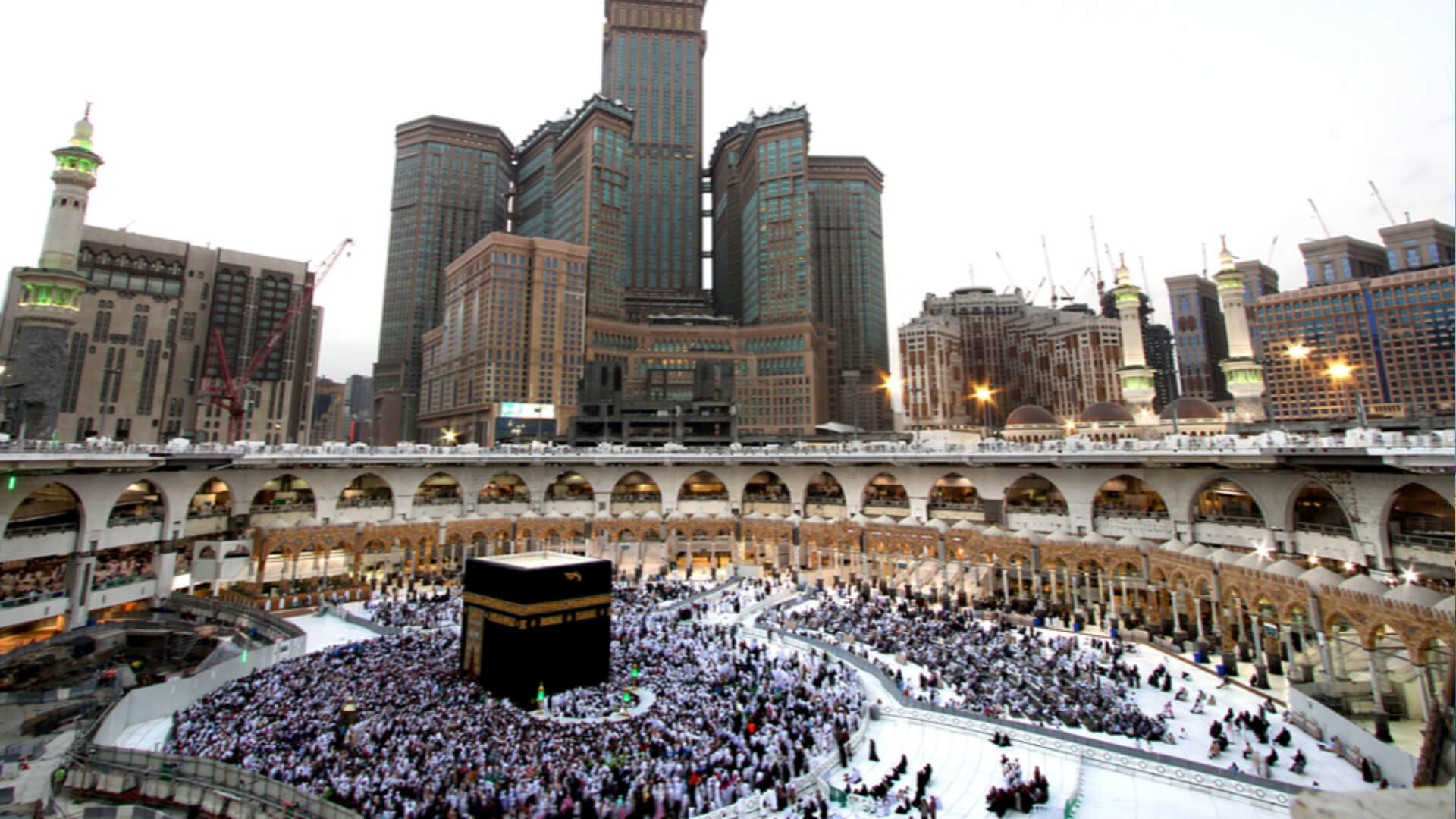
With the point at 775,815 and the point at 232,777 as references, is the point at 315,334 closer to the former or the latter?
the point at 232,777

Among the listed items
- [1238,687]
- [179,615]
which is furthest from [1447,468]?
[179,615]

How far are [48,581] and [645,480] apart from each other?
117ft

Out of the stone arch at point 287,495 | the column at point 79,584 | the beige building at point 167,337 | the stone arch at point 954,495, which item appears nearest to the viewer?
the column at point 79,584

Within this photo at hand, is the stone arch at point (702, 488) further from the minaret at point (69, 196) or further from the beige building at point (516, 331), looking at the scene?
the beige building at point (516, 331)

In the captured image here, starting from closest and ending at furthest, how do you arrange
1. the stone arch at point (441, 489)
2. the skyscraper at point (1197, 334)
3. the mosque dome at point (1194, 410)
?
the stone arch at point (441, 489) → the mosque dome at point (1194, 410) → the skyscraper at point (1197, 334)

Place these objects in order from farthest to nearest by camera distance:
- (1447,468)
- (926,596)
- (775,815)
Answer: (926,596), (1447,468), (775,815)

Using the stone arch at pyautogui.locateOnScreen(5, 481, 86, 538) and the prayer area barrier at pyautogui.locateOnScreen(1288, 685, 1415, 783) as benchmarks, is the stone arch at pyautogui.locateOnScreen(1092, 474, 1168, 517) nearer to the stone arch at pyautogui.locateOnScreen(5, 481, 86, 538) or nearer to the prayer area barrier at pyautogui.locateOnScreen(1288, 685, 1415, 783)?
the prayer area barrier at pyautogui.locateOnScreen(1288, 685, 1415, 783)

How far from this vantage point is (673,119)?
511 ft

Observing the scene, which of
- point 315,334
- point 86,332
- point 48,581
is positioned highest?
point 315,334

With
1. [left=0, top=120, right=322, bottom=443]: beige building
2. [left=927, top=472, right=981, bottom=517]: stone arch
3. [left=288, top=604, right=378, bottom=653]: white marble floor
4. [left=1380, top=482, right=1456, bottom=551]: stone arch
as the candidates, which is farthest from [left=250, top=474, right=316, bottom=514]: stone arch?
[left=1380, top=482, right=1456, bottom=551]: stone arch

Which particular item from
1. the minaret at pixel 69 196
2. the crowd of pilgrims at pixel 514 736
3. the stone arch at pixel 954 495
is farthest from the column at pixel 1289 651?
the minaret at pixel 69 196

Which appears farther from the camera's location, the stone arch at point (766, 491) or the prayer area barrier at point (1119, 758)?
the stone arch at point (766, 491)

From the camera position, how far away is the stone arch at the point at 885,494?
48125mm

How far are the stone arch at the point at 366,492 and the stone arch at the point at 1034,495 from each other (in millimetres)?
42731
